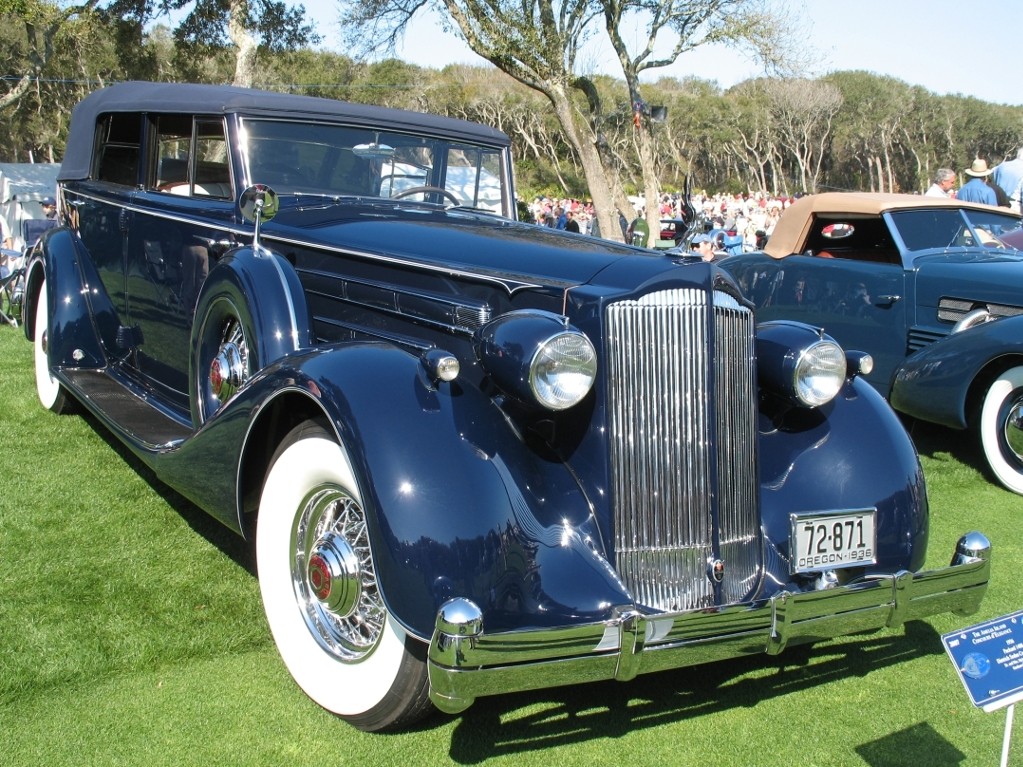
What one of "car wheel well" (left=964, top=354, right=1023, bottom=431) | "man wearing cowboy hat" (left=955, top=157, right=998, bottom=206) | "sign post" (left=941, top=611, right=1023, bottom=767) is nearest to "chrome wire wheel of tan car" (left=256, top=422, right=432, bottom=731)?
"sign post" (left=941, top=611, right=1023, bottom=767)

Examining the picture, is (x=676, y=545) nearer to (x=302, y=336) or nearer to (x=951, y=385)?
(x=302, y=336)

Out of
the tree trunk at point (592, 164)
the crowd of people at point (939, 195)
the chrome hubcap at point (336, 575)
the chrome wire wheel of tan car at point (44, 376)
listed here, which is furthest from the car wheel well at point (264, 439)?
the tree trunk at point (592, 164)

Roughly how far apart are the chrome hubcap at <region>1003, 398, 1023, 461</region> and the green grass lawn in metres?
1.63

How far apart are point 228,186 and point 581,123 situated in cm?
1560

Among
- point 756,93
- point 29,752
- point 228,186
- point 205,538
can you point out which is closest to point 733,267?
point 228,186

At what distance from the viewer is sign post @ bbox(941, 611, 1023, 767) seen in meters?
2.21

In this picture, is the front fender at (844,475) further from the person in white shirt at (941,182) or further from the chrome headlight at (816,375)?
the person in white shirt at (941,182)

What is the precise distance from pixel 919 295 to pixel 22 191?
54.0 feet

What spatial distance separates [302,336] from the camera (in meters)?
3.56

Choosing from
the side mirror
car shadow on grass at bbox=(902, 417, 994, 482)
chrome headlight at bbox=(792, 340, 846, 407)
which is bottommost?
car shadow on grass at bbox=(902, 417, 994, 482)

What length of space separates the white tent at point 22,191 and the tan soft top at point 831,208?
40.8 feet

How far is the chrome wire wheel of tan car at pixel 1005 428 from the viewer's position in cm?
538

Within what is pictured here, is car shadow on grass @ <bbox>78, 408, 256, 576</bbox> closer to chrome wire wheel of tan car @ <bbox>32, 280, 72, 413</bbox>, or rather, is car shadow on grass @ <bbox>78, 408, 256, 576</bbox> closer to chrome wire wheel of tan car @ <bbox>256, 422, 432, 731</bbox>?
chrome wire wheel of tan car @ <bbox>256, 422, 432, 731</bbox>

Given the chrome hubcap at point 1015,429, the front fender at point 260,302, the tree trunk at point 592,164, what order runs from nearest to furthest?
the front fender at point 260,302 → the chrome hubcap at point 1015,429 → the tree trunk at point 592,164
